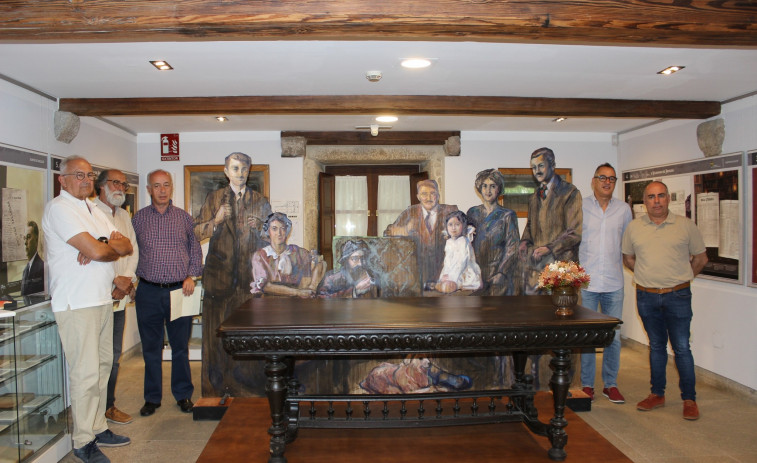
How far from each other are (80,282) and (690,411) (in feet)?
13.9

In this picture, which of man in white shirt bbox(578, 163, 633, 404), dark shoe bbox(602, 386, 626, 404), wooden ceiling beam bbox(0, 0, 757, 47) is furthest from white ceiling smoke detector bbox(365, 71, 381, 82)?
dark shoe bbox(602, 386, 626, 404)

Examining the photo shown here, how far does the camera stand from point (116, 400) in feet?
14.6

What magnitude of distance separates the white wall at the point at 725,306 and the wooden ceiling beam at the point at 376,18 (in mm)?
2273

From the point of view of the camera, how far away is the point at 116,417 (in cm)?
394

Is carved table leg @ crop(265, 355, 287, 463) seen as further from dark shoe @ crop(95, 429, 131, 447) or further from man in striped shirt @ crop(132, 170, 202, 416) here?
man in striped shirt @ crop(132, 170, 202, 416)

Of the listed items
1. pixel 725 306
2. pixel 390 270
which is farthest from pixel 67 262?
pixel 725 306

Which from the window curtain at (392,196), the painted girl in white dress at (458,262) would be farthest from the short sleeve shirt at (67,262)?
the window curtain at (392,196)

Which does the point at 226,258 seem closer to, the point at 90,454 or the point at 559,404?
the point at 90,454

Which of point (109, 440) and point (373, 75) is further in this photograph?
point (373, 75)

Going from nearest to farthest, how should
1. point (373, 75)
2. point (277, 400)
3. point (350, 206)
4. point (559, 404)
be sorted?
point (277, 400) < point (559, 404) < point (373, 75) < point (350, 206)

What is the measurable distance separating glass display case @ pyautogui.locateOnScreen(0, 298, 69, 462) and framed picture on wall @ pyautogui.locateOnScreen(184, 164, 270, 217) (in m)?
3.03

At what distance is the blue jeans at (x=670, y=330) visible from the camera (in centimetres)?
387

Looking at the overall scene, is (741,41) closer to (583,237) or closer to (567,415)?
(583,237)

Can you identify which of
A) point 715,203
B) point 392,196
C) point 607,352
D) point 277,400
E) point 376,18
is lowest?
point 607,352
